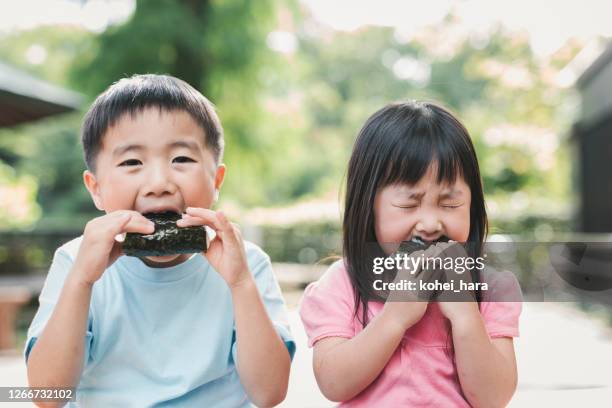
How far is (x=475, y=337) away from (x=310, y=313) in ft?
1.56

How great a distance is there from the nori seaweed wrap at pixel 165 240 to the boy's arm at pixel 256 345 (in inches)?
A: 6.4

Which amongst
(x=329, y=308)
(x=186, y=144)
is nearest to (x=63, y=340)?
(x=186, y=144)

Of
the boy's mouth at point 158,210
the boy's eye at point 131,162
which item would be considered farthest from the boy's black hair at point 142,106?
the boy's mouth at point 158,210

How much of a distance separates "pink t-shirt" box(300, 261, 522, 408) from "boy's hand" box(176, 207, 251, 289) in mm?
275

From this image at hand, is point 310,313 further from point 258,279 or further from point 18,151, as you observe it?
point 18,151

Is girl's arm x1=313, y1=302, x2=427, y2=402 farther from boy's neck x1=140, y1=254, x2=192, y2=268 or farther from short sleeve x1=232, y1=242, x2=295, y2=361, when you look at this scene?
boy's neck x1=140, y1=254, x2=192, y2=268

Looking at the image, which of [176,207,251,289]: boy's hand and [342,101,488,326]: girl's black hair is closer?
[176,207,251,289]: boy's hand

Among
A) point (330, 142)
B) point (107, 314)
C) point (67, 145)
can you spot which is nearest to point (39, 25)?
point (67, 145)

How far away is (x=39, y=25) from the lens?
27531 millimetres

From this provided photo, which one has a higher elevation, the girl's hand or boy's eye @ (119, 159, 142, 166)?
boy's eye @ (119, 159, 142, 166)

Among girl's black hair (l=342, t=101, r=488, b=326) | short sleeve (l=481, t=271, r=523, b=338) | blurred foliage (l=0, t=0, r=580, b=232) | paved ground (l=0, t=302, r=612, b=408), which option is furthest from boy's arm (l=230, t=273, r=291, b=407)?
blurred foliage (l=0, t=0, r=580, b=232)

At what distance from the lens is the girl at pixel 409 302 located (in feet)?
6.10

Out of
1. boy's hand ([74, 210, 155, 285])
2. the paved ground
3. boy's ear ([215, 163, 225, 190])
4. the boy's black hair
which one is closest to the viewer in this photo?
boy's hand ([74, 210, 155, 285])

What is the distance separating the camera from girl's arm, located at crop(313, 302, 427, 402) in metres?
1.84
